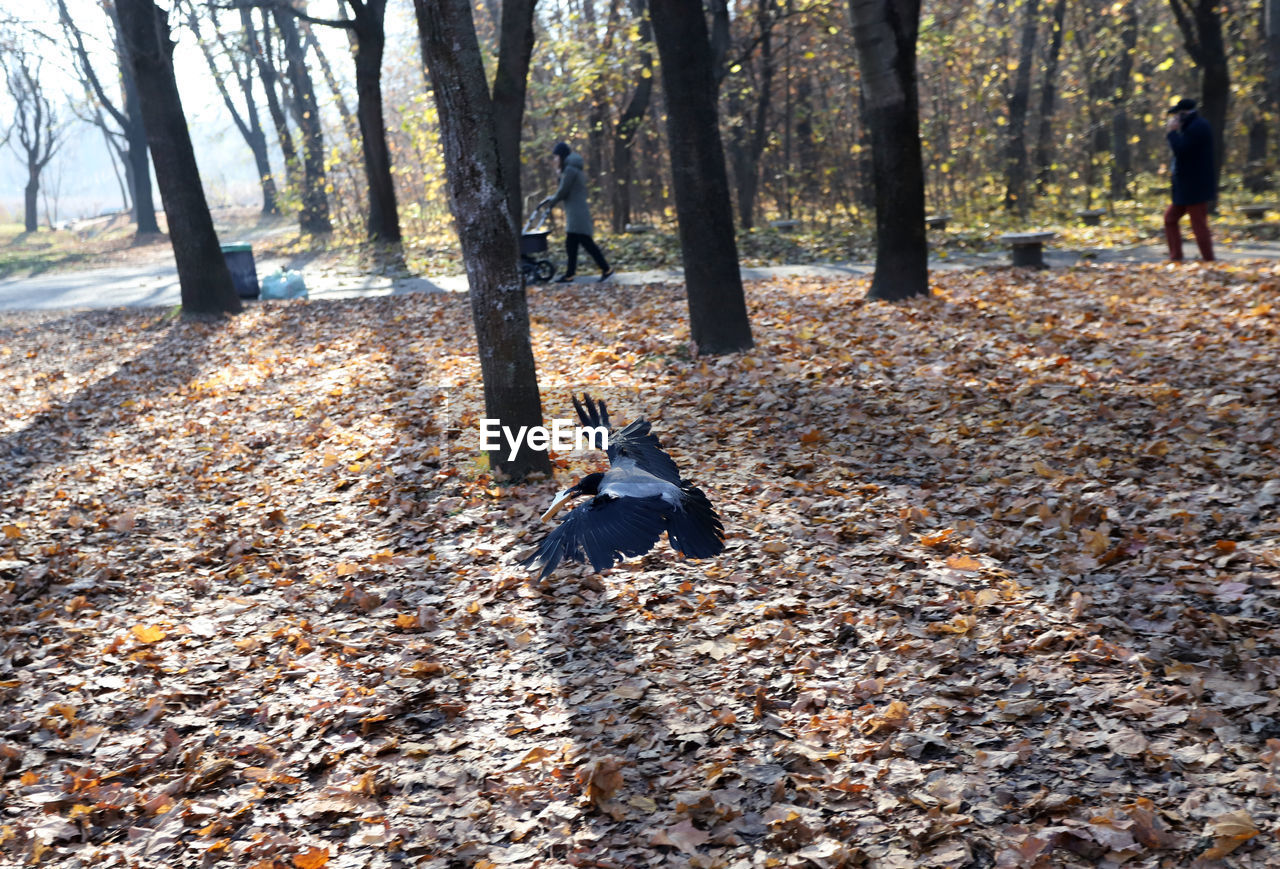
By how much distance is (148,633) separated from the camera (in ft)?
16.3

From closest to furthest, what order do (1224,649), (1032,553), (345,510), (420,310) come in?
(1224,649) → (1032,553) → (345,510) → (420,310)

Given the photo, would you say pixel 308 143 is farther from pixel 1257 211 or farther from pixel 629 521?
pixel 629 521

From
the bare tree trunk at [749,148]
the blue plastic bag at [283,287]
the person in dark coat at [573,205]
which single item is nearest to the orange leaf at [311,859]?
the person in dark coat at [573,205]

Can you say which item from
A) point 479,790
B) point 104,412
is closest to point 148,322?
point 104,412

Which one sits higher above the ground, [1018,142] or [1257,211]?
[1018,142]

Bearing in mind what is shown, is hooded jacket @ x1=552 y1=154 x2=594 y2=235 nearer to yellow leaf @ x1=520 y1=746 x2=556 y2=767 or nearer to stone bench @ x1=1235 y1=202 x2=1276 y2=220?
stone bench @ x1=1235 y1=202 x2=1276 y2=220

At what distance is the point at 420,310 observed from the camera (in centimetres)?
1321

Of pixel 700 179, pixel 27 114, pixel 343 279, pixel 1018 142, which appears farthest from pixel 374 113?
pixel 27 114

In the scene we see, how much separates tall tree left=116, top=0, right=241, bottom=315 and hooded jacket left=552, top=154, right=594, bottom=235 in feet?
16.4

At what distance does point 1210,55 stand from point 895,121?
30.0 ft

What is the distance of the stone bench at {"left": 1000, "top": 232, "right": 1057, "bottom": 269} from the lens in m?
12.0

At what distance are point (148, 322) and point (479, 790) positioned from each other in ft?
43.0

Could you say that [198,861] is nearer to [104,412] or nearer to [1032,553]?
[1032,553]

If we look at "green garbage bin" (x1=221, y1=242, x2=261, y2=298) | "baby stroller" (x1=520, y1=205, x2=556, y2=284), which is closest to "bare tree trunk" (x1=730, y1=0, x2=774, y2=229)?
"baby stroller" (x1=520, y1=205, x2=556, y2=284)
